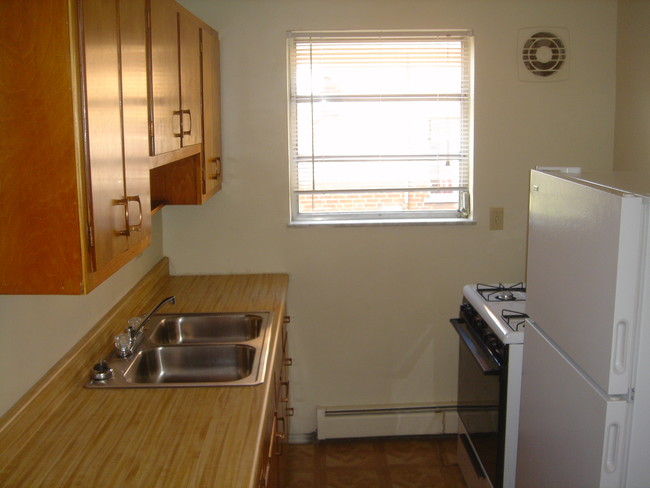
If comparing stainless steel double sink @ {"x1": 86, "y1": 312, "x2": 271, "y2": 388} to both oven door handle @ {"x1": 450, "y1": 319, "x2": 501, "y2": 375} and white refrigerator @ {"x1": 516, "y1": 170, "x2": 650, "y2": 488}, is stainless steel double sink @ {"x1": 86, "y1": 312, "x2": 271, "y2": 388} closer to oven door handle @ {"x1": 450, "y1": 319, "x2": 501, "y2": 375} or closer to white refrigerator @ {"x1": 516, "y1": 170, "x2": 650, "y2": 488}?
oven door handle @ {"x1": 450, "y1": 319, "x2": 501, "y2": 375}

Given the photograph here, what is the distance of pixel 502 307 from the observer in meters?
2.99

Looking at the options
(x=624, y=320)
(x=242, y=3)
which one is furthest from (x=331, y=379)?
(x=624, y=320)

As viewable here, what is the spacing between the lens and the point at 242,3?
11.7ft

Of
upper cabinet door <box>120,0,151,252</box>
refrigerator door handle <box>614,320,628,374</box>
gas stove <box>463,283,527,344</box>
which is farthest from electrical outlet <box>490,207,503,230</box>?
upper cabinet door <box>120,0,151,252</box>

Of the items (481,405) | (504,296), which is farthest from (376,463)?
(504,296)

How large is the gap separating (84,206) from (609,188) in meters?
1.30

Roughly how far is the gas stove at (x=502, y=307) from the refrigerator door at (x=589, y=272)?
0.24 metres

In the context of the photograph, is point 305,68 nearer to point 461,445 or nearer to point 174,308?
point 174,308

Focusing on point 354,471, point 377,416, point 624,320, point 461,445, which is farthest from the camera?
point 377,416

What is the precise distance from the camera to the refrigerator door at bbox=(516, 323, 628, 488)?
6.15ft

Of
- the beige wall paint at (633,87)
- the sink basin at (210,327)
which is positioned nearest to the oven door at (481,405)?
the sink basin at (210,327)

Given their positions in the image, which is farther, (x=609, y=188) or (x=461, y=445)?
(x=461, y=445)

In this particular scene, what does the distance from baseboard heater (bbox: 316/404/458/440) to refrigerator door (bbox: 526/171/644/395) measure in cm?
168

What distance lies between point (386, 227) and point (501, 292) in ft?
2.56
